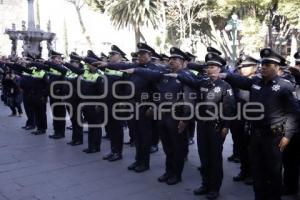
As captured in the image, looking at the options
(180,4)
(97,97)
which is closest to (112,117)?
(97,97)

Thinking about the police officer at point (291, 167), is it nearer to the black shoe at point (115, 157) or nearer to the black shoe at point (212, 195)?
the black shoe at point (212, 195)

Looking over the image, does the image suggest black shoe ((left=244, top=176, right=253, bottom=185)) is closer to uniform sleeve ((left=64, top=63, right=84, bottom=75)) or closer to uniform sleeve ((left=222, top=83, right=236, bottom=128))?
uniform sleeve ((left=222, top=83, right=236, bottom=128))

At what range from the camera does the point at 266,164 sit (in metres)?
4.64

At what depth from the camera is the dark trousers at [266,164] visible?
453 centimetres

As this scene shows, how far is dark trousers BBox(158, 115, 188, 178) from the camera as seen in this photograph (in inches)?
233

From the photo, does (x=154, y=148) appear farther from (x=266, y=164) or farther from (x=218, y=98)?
(x=266, y=164)

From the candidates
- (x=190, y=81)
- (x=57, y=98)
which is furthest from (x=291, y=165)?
(x=57, y=98)

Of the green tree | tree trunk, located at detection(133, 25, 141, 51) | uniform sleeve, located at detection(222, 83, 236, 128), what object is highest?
the green tree

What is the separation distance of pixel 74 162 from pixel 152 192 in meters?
2.10

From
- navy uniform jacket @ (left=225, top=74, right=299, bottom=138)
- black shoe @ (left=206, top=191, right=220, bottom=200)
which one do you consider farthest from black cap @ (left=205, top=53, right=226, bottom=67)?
black shoe @ (left=206, top=191, right=220, bottom=200)

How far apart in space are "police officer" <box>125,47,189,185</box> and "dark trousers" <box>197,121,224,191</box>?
1.80 feet

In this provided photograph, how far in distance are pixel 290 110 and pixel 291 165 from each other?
4.25 feet

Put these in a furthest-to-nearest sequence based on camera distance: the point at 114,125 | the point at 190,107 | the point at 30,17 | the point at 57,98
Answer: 1. the point at 30,17
2. the point at 57,98
3. the point at 114,125
4. the point at 190,107

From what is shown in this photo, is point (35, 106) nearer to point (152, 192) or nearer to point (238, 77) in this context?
point (152, 192)
